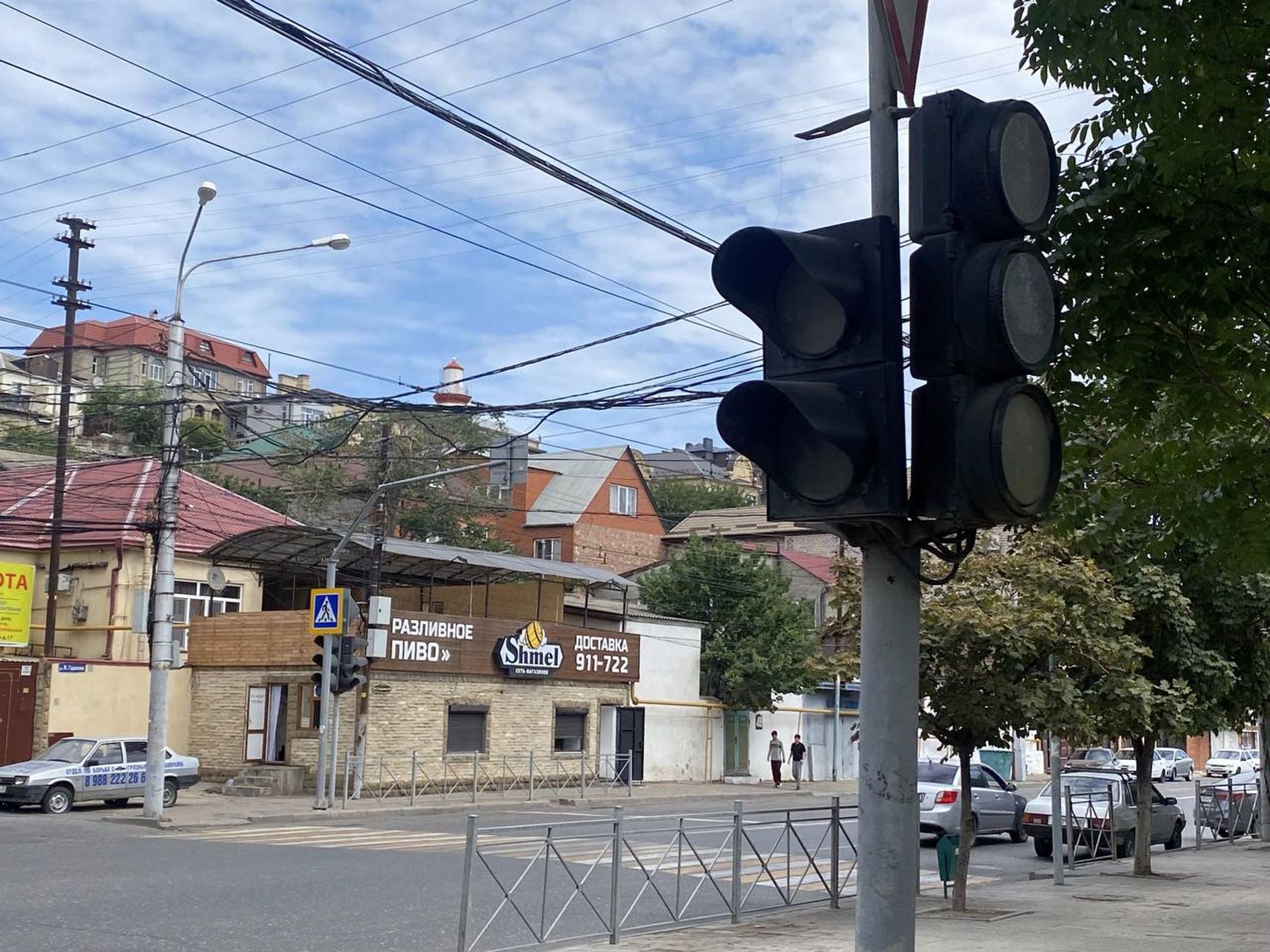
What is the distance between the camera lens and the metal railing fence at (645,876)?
39.8 ft

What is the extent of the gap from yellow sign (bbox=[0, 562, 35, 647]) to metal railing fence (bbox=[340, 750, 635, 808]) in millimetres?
9380

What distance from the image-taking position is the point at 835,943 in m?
12.3

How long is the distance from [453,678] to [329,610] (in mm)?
8361

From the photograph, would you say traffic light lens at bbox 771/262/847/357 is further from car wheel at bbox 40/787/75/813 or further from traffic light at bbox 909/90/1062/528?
car wheel at bbox 40/787/75/813

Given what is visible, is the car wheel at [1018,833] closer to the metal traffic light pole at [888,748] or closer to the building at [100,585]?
the building at [100,585]

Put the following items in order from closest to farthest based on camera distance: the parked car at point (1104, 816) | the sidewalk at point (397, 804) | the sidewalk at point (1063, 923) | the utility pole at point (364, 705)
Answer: the sidewalk at point (1063, 923) < the parked car at point (1104, 816) < the sidewalk at point (397, 804) < the utility pole at point (364, 705)

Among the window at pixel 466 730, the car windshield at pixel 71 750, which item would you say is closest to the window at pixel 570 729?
the window at pixel 466 730

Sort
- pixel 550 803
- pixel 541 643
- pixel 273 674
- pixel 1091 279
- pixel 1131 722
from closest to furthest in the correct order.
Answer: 1. pixel 1091 279
2. pixel 1131 722
3. pixel 550 803
4. pixel 273 674
5. pixel 541 643

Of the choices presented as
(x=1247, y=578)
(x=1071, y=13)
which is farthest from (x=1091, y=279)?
(x=1247, y=578)

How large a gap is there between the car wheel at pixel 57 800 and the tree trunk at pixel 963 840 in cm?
1948

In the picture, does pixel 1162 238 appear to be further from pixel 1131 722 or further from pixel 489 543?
pixel 489 543

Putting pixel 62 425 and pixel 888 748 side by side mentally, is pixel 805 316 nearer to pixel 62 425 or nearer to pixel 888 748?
pixel 888 748

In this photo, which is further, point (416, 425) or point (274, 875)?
point (416, 425)

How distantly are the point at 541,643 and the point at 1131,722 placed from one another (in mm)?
22912
